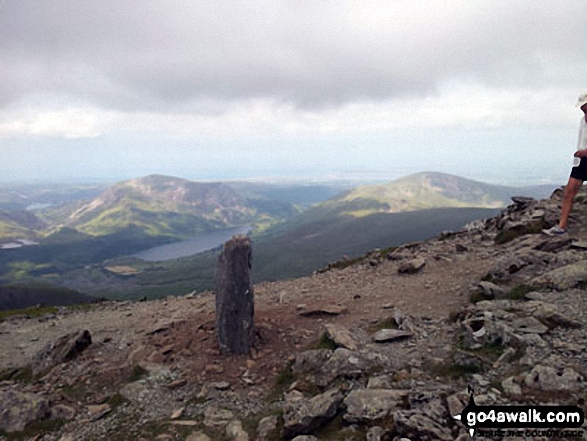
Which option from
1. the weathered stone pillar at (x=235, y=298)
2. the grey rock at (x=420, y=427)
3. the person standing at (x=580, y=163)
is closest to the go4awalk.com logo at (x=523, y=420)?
the grey rock at (x=420, y=427)

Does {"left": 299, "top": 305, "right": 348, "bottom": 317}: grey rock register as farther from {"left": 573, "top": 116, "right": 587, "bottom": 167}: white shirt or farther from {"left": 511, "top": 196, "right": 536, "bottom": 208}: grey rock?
{"left": 511, "top": 196, "right": 536, "bottom": 208}: grey rock

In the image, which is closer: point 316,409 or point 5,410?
point 316,409

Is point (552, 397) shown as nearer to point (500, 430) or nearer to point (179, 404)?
point (500, 430)

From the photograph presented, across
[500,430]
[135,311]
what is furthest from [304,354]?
[135,311]

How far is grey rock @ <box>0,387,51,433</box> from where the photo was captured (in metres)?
13.4

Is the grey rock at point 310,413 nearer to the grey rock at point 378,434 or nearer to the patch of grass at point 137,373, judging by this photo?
the grey rock at point 378,434

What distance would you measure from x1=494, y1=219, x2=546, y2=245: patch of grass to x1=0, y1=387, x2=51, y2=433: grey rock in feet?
87.3

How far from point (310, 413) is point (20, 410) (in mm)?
11661

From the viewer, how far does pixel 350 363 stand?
495 inches

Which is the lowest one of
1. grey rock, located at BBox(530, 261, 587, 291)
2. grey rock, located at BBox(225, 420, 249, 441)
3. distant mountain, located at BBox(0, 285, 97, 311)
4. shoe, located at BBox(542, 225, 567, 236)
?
distant mountain, located at BBox(0, 285, 97, 311)

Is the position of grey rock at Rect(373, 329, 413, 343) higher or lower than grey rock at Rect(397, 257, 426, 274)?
lower

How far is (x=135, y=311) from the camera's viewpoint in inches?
1207

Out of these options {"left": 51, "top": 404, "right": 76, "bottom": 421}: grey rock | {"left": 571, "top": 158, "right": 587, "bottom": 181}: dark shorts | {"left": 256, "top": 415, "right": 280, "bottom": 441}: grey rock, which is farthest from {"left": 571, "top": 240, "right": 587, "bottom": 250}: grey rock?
{"left": 51, "top": 404, "right": 76, "bottom": 421}: grey rock

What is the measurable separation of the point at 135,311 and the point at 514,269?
91.9 ft
